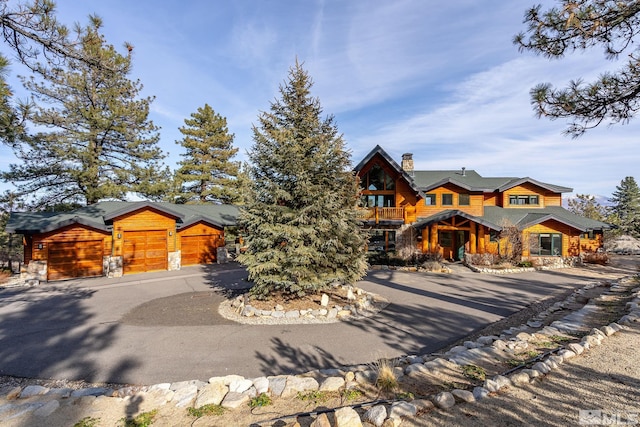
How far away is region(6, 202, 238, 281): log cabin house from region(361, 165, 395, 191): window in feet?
36.6

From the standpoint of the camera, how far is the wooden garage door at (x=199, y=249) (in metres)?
19.2

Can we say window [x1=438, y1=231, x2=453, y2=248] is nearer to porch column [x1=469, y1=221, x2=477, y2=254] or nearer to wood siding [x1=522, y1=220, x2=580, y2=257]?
porch column [x1=469, y1=221, x2=477, y2=254]

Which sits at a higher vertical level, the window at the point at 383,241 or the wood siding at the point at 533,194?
the wood siding at the point at 533,194

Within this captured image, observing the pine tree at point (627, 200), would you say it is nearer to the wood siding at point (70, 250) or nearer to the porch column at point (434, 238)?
the porch column at point (434, 238)

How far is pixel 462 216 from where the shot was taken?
63.9 ft

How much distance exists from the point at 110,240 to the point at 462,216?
21402mm

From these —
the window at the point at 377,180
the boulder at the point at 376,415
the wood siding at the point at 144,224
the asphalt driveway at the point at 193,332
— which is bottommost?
the asphalt driveway at the point at 193,332

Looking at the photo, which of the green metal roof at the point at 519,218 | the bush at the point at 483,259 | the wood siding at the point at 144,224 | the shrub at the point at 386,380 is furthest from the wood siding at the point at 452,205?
the shrub at the point at 386,380

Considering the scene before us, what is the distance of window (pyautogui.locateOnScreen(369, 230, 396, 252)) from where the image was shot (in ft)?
70.0

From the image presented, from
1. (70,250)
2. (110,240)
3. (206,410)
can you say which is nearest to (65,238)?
(70,250)

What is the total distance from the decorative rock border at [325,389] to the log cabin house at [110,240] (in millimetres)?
12873

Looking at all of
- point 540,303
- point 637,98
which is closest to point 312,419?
point 637,98

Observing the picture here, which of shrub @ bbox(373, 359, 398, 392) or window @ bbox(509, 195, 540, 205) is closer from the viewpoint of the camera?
shrub @ bbox(373, 359, 398, 392)

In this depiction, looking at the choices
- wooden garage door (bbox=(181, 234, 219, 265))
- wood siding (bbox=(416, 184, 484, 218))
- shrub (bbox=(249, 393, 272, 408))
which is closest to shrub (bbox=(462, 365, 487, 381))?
shrub (bbox=(249, 393, 272, 408))
